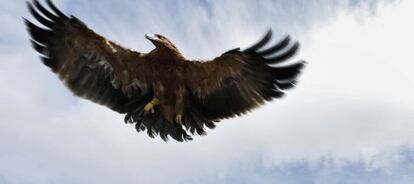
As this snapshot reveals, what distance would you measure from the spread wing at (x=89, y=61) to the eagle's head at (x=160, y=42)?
484 millimetres

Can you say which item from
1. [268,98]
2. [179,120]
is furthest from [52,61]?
[268,98]

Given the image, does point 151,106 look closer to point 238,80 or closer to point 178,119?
point 178,119

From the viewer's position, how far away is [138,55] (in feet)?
57.3

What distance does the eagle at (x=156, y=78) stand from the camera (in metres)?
17.1

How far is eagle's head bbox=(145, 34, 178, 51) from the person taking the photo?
17094mm

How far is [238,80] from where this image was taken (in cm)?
1753

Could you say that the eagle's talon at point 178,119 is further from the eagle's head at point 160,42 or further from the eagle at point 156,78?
the eagle's head at point 160,42

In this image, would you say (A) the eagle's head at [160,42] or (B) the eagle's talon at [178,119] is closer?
(A) the eagle's head at [160,42]

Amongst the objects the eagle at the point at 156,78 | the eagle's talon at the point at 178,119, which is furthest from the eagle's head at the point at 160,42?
the eagle's talon at the point at 178,119

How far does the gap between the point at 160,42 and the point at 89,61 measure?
202cm

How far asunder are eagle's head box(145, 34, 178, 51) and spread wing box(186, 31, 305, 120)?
1.94 ft

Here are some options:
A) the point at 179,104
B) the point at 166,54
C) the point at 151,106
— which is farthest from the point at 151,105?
the point at 166,54

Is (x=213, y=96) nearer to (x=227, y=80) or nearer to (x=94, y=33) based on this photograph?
(x=227, y=80)

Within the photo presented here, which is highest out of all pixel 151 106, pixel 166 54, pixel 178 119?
pixel 166 54
